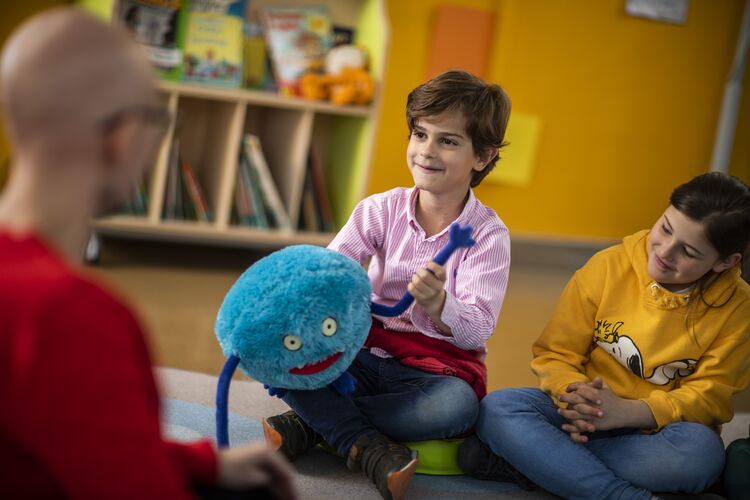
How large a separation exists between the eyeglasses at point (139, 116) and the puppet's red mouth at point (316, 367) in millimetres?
616

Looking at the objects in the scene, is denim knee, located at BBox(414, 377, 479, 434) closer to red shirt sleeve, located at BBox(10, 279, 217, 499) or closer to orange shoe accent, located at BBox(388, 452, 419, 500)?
orange shoe accent, located at BBox(388, 452, 419, 500)

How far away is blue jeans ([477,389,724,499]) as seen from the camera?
128cm

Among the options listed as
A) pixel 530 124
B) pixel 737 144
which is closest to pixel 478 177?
pixel 530 124

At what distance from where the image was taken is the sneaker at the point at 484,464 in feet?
4.47

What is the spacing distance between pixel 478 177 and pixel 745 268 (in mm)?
572

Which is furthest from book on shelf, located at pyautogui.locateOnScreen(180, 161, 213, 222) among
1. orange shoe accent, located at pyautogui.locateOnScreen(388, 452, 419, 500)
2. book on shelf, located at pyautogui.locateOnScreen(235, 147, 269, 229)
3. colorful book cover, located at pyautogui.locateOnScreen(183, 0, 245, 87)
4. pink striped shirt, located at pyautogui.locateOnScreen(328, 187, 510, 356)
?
orange shoe accent, located at pyautogui.locateOnScreen(388, 452, 419, 500)

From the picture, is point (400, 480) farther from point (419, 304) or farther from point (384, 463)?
point (419, 304)

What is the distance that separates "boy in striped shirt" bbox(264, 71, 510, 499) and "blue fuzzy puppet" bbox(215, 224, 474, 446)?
3.9 inches

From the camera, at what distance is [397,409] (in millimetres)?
1338

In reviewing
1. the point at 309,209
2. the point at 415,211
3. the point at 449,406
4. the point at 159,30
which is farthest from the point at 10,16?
the point at 449,406

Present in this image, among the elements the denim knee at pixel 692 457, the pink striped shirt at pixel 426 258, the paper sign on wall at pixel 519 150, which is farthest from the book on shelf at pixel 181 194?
the denim knee at pixel 692 457

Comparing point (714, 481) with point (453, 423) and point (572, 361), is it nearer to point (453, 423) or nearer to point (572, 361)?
point (572, 361)

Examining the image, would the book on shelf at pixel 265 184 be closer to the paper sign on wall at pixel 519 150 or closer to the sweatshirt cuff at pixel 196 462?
the paper sign on wall at pixel 519 150

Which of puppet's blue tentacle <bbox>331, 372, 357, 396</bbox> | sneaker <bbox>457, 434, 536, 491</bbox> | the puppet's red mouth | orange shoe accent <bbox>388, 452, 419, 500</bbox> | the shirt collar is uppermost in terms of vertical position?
the shirt collar
